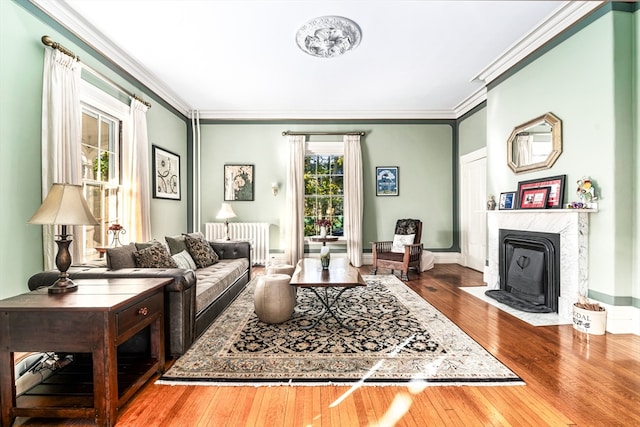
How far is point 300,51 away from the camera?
12.6ft

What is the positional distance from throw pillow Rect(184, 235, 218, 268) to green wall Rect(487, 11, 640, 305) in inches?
172

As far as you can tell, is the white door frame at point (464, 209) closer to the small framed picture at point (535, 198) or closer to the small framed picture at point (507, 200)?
the small framed picture at point (507, 200)

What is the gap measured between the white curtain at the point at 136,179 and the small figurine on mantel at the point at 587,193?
5.17 meters

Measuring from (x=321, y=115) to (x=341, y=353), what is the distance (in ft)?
16.3

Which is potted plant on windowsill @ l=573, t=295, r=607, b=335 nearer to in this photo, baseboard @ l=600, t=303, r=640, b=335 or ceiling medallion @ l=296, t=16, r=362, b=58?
baseboard @ l=600, t=303, r=640, b=335

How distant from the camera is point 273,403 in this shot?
1854mm

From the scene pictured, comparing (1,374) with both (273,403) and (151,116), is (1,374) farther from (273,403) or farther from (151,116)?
(151,116)

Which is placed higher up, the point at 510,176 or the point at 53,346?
the point at 510,176

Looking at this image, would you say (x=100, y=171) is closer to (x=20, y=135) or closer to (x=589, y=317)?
(x=20, y=135)

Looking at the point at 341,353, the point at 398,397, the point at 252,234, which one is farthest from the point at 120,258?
the point at 252,234

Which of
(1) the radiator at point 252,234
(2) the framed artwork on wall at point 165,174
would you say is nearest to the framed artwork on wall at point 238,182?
(1) the radiator at point 252,234

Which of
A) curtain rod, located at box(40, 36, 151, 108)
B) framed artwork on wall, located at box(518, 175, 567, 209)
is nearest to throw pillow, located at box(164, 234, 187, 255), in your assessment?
curtain rod, located at box(40, 36, 151, 108)

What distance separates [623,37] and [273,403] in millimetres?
4309

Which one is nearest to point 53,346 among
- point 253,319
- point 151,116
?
point 253,319
